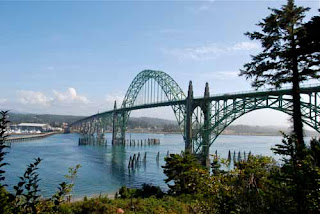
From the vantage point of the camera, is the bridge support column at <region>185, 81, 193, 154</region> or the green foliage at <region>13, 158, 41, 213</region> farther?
the bridge support column at <region>185, 81, 193, 154</region>

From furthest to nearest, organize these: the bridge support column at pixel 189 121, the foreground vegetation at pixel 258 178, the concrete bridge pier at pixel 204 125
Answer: the bridge support column at pixel 189 121 < the concrete bridge pier at pixel 204 125 < the foreground vegetation at pixel 258 178

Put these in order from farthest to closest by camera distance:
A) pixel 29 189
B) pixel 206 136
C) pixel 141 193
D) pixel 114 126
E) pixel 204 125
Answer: pixel 114 126 → pixel 204 125 → pixel 206 136 → pixel 141 193 → pixel 29 189

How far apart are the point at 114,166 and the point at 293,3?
3899cm

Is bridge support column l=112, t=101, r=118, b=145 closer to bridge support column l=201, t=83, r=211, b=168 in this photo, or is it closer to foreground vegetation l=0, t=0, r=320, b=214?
bridge support column l=201, t=83, r=211, b=168

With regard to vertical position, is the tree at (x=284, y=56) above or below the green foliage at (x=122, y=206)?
above

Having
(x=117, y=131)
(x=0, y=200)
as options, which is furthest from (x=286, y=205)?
(x=117, y=131)

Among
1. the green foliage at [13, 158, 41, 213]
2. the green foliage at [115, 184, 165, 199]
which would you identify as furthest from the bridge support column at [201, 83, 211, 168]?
the green foliage at [13, 158, 41, 213]

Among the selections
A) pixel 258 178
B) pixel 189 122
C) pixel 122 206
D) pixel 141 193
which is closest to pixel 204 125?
pixel 189 122

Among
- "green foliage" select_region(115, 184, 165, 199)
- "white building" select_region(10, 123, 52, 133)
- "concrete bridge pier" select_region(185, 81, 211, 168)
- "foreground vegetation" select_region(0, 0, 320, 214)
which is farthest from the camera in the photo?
"white building" select_region(10, 123, 52, 133)

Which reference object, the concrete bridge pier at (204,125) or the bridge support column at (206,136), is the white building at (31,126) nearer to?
the concrete bridge pier at (204,125)

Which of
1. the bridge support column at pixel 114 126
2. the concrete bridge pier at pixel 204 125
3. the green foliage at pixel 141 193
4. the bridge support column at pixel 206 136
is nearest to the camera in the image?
the green foliage at pixel 141 193

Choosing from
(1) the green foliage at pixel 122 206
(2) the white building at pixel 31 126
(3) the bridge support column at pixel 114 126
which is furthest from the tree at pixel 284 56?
(2) the white building at pixel 31 126

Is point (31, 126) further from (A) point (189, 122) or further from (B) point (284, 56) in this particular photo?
(B) point (284, 56)

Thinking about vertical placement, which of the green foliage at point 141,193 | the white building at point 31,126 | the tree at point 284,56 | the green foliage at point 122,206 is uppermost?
the tree at point 284,56
